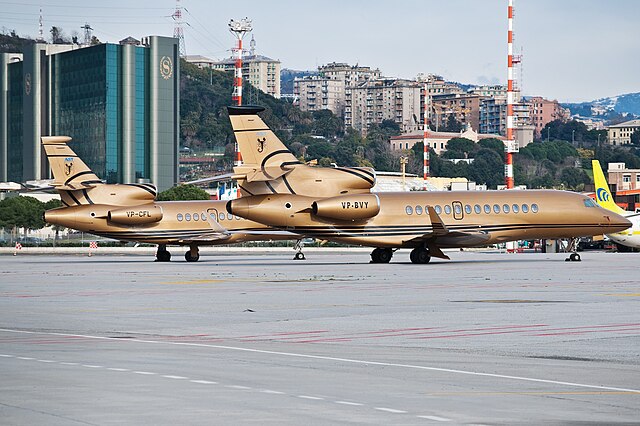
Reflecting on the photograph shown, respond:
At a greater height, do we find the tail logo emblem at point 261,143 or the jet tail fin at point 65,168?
the tail logo emblem at point 261,143

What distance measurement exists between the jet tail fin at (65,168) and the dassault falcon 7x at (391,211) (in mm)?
16117

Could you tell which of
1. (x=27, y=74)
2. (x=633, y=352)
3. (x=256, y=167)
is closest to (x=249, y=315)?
(x=633, y=352)

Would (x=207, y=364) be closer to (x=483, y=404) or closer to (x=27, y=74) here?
(x=483, y=404)

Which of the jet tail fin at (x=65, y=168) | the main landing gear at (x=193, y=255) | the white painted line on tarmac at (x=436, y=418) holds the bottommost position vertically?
the main landing gear at (x=193, y=255)

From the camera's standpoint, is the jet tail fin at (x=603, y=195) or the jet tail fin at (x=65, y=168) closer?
the jet tail fin at (x=65, y=168)

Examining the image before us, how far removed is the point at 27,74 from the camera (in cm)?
19738

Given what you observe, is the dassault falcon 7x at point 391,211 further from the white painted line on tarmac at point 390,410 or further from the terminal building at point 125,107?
the terminal building at point 125,107

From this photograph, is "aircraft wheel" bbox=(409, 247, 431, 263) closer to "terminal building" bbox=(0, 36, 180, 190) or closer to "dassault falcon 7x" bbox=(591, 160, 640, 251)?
"dassault falcon 7x" bbox=(591, 160, 640, 251)

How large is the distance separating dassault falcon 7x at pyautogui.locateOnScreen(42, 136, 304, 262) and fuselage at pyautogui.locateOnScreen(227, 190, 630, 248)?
34.3ft

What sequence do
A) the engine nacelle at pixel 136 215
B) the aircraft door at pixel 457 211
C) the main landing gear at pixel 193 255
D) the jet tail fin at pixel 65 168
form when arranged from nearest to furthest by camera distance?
the aircraft door at pixel 457 211
the engine nacelle at pixel 136 215
the jet tail fin at pixel 65 168
the main landing gear at pixel 193 255

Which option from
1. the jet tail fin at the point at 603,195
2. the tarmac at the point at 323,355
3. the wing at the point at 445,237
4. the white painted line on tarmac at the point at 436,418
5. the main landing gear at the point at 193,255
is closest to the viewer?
the white painted line on tarmac at the point at 436,418

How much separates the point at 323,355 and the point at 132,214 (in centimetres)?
5042

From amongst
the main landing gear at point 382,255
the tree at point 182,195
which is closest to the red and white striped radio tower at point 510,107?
the main landing gear at point 382,255

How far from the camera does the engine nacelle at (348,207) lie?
54.6 metres
